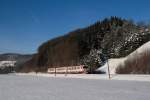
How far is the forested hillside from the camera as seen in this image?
59.4 m

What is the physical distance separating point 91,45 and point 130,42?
2307 cm

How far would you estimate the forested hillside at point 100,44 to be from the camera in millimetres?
59438

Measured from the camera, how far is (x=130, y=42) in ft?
195

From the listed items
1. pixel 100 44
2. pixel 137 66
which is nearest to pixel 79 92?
pixel 137 66

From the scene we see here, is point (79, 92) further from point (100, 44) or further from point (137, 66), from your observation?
point (100, 44)

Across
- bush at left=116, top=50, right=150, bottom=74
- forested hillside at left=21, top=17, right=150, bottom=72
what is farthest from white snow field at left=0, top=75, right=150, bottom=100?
forested hillside at left=21, top=17, right=150, bottom=72

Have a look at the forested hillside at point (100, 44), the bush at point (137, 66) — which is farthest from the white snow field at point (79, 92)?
the forested hillside at point (100, 44)

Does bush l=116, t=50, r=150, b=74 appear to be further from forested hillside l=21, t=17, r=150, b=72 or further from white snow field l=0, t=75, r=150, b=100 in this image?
forested hillside l=21, t=17, r=150, b=72

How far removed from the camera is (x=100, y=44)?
79812mm

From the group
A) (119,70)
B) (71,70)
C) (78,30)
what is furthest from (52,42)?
(119,70)

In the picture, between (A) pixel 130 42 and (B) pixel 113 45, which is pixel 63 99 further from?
(B) pixel 113 45

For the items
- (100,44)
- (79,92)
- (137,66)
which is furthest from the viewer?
(100,44)

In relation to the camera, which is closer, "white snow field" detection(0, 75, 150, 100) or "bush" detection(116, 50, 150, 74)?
"white snow field" detection(0, 75, 150, 100)

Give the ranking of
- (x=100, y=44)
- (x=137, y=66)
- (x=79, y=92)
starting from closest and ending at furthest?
(x=79, y=92)
(x=137, y=66)
(x=100, y=44)
